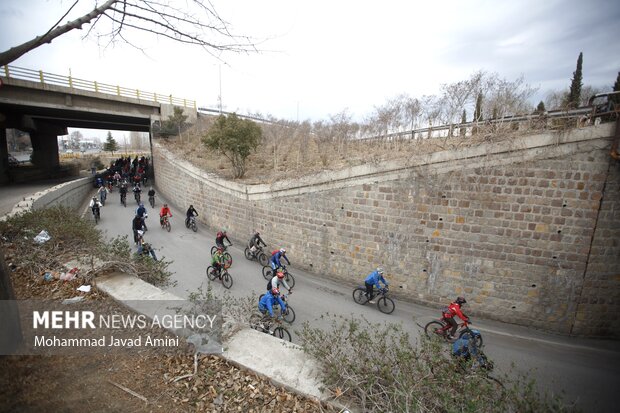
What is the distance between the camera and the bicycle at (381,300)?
31.3ft

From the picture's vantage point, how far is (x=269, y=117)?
2809 cm

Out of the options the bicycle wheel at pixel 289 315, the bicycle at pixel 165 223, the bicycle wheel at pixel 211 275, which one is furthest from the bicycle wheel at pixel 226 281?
the bicycle at pixel 165 223

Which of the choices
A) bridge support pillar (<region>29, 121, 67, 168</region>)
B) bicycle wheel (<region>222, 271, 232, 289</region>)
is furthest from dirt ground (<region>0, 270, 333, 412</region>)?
bridge support pillar (<region>29, 121, 67, 168</region>)

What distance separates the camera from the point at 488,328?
897 cm

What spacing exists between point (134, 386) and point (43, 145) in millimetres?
37979

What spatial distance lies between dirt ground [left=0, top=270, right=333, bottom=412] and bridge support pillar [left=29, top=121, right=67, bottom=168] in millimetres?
35875

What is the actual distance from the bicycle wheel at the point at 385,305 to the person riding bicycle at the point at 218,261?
578 cm

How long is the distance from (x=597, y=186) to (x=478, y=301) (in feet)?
15.4

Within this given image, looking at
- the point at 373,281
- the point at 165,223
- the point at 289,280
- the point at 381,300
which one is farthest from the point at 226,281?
the point at 165,223

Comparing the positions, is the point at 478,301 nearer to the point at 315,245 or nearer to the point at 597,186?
the point at 597,186

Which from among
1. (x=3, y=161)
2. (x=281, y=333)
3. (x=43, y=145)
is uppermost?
(x=43, y=145)

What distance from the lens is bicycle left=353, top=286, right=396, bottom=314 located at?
376 inches

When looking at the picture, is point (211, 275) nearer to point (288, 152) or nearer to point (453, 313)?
point (453, 313)

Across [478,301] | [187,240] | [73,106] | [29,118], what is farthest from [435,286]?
[29,118]
